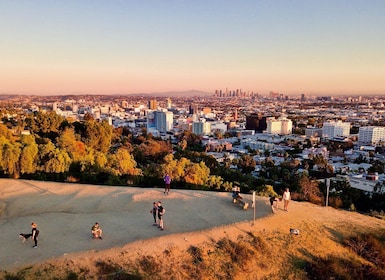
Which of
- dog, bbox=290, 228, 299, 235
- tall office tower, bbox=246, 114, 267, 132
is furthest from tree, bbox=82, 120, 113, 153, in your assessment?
tall office tower, bbox=246, 114, 267, 132

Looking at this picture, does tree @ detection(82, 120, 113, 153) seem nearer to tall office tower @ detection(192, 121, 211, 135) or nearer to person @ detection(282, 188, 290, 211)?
person @ detection(282, 188, 290, 211)

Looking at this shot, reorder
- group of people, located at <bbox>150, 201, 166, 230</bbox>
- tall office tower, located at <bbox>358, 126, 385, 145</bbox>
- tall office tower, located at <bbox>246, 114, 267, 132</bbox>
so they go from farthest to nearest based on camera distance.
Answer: tall office tower, located at <bbox>246, 114, 267, 132</bbox> → tall office tower, located at <bbox>358, 126, 385, 145</bbox> → group of people, located at <bbox>150, 201, 166, 230</bbox>

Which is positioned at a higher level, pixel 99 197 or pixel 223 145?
pixel 99 197

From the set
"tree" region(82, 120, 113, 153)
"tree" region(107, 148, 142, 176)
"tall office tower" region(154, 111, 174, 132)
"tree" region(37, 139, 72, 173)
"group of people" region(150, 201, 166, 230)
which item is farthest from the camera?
"tall office tower" region(154, 111, 174, 132)

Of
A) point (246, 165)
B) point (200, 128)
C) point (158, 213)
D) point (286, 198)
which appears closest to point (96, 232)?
point (158, 213)

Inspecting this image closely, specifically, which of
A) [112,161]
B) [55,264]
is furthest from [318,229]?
[112,161]

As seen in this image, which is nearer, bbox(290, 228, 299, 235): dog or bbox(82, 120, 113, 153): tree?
bbox(290, 228, 299, 235): dog

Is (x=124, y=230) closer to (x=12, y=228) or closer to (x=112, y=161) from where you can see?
(x=12, y=228)

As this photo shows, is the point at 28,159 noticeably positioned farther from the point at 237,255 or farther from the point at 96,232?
the point at 237,255

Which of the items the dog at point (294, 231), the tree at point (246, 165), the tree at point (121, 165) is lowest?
the tree at point (246, 165)

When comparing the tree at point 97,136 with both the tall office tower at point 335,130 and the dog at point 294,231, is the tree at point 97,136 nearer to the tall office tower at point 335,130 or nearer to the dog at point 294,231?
the dog at point 294,231

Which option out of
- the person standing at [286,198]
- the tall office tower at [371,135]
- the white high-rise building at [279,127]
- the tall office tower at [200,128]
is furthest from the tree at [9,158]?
the white high-rise building at [279,127]
